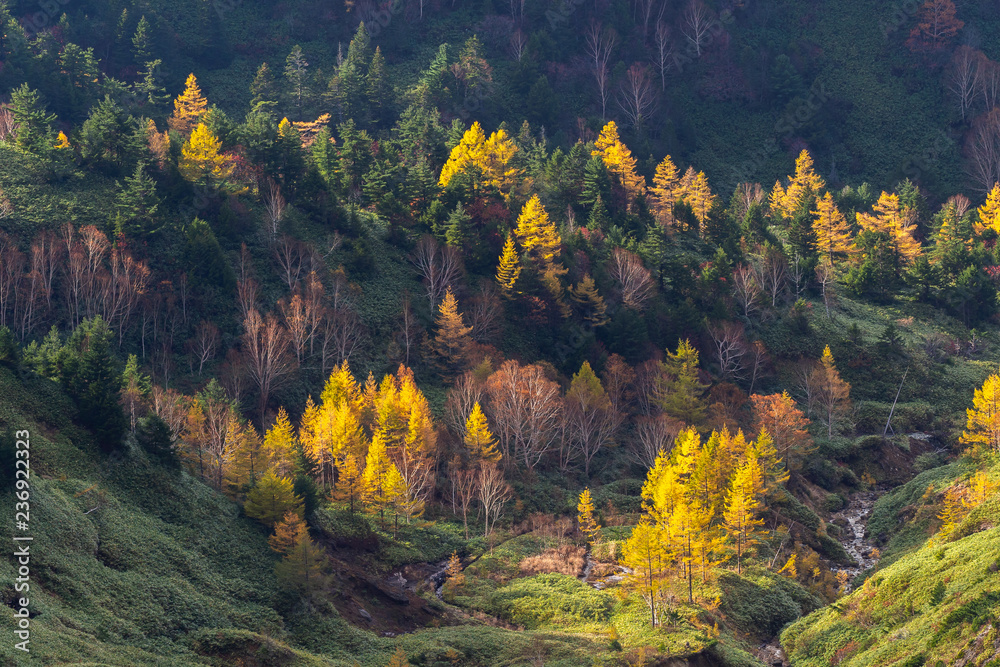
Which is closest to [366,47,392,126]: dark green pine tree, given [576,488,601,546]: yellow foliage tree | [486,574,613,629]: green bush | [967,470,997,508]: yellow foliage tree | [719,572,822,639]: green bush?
[576,488,601,546]: yellow foliage tree

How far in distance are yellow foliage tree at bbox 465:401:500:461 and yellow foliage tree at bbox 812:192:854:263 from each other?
57856 mm

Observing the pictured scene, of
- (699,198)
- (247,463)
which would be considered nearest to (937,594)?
(247,463)

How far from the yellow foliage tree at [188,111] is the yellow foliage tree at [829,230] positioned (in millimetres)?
76273

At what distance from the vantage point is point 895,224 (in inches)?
4476

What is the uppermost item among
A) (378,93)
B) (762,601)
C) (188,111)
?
(378,93)

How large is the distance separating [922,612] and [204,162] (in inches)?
2965

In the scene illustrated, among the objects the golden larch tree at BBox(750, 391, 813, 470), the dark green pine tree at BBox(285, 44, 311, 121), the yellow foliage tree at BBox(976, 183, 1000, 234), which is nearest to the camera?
the golden larch tree at BBox(750, 391, 813, 470)

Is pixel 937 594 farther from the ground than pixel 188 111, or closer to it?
closer to it

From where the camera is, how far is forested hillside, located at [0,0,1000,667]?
50.4m

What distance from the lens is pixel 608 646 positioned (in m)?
48.7

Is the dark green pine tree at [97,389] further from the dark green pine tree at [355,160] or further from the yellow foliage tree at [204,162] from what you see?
the dark green pine tree at [355,160]

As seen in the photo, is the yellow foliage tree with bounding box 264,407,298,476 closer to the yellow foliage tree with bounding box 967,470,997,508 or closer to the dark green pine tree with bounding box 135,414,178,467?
the dark green pine tree with bounding box 135,414,178,467

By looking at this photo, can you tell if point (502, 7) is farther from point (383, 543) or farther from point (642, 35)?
point (383, 543)

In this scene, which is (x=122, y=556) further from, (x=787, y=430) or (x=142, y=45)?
(x=142, y=45)
